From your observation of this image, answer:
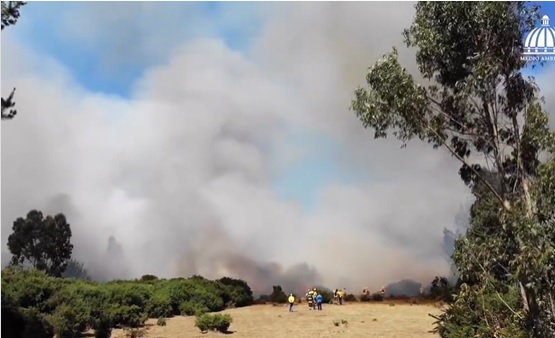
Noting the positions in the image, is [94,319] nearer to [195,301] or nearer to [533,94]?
[195,301]

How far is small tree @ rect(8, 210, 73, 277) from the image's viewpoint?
6606 centimetres

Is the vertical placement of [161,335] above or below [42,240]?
below

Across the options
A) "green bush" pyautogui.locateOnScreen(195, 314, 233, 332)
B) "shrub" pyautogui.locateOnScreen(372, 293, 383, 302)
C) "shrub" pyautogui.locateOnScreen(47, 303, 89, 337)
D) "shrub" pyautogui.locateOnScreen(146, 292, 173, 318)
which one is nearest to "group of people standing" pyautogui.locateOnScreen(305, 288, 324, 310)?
"shrub" pyautogui.locateOnScreen(146, 292, 173, 318)

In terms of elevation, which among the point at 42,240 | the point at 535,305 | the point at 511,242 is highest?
the point at 42,240

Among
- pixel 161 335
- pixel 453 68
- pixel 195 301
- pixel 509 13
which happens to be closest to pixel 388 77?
pixel 453 68

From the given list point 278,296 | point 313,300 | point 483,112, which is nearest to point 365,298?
point 278,296

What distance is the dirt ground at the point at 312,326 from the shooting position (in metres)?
29.6

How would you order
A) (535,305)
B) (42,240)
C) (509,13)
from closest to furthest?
(535,305) → (509,13) → (42,240)

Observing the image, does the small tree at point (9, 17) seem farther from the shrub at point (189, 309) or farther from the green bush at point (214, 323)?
the shrub at point (189, 309)

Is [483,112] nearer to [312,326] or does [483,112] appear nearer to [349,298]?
[312,326]

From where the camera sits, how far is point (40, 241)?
6681cm

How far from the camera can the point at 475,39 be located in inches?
582

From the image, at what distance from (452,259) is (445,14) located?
6020 mm

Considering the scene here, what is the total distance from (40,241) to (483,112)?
Result: 61.1 metres
